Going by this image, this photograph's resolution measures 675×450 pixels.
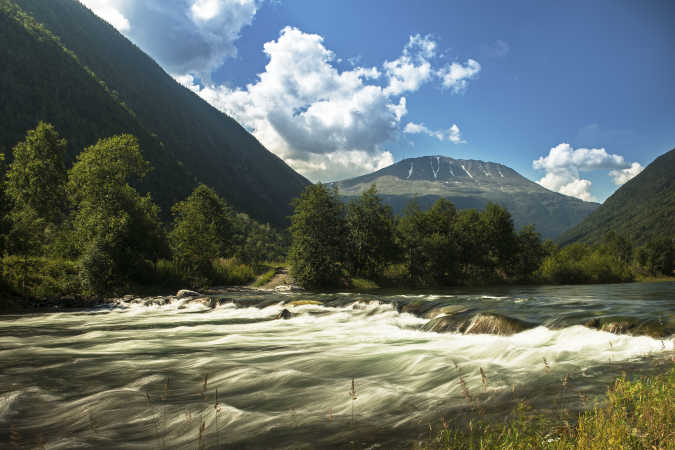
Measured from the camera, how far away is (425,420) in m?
5.80

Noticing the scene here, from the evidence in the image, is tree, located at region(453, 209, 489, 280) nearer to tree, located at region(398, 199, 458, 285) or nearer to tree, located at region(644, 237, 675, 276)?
tree, located at region(398, 199, 458, 285)

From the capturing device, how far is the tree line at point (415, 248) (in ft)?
128

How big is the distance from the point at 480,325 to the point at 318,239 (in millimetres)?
26802

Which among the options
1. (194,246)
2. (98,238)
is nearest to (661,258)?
(194,246)

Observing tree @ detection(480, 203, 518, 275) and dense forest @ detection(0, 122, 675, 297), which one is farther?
tree @ detection(480, 203, 518, 275)

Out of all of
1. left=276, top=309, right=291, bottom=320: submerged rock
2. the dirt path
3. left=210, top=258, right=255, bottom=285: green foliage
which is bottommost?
left=276, top=309, right=291, bottom=320: submerged rock

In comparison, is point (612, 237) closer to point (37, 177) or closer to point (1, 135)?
point (37, 177)

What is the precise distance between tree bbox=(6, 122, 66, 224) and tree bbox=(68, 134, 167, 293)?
1214 cm

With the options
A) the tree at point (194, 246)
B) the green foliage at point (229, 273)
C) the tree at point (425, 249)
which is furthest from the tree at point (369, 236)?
the tree at point (194, 246)

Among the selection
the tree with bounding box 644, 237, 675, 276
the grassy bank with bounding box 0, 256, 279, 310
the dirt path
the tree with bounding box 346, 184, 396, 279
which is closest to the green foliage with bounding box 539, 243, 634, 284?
the tree with bounding box 346, 184, 396, 279

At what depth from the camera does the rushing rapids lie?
17.7 ft

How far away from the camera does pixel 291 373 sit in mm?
8578

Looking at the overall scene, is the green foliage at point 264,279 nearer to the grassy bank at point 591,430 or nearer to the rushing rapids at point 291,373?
the rushing rapids at point 291,373

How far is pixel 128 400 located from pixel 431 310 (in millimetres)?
13543
